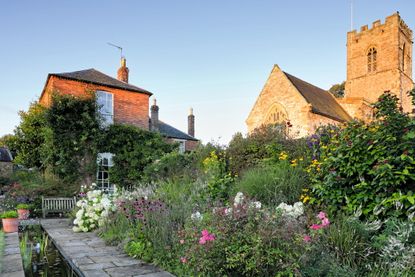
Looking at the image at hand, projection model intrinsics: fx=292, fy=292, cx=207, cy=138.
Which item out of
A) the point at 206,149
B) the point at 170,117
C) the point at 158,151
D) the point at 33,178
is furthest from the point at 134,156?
the point at 170,117

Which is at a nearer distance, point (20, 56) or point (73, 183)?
point (20, 56)

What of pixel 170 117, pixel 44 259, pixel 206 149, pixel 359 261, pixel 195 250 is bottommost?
pixel 44 259

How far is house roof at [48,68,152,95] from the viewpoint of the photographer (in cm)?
1379

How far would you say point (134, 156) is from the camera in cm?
1380

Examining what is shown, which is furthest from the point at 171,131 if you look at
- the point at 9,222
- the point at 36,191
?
the point at 9,222

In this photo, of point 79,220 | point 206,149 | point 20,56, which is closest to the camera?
point 79,220

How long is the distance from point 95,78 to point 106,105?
1.51 m

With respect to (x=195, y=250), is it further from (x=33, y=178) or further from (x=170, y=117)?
(x=170, y=117)

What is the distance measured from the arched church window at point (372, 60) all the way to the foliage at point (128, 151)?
24691mm

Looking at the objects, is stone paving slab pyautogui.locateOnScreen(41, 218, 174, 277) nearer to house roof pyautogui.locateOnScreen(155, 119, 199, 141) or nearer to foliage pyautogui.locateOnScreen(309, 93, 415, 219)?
foliage pyautogui.locateOnScreen(309, 93, 415, 219)

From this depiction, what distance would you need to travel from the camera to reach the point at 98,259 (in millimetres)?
4273

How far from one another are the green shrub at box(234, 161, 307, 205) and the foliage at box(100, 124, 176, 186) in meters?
8.73

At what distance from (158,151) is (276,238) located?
11.7 m

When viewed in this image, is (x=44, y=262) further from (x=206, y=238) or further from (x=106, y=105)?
(x=106, y=105)
